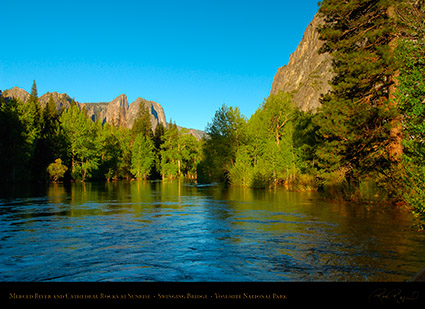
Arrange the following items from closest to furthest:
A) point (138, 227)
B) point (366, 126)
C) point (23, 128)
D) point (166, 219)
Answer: point (138, 227) → point (166, 219) → point (366, 126) → point (23, 128)

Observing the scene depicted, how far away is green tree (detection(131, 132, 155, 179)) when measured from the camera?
108750mm

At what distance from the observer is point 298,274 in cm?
771

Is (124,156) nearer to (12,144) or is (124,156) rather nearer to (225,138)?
(12,144)

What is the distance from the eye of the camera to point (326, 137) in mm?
24547

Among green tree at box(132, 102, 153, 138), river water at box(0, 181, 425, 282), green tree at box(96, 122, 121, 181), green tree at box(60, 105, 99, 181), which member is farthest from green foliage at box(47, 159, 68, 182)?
river water at box(0, 181, 425, 282)

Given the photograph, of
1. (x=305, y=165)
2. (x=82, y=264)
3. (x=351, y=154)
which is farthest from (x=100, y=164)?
(x=82, y=264)

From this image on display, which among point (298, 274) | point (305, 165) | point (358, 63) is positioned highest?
point (358, 63)

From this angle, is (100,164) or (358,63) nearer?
(358,63)
